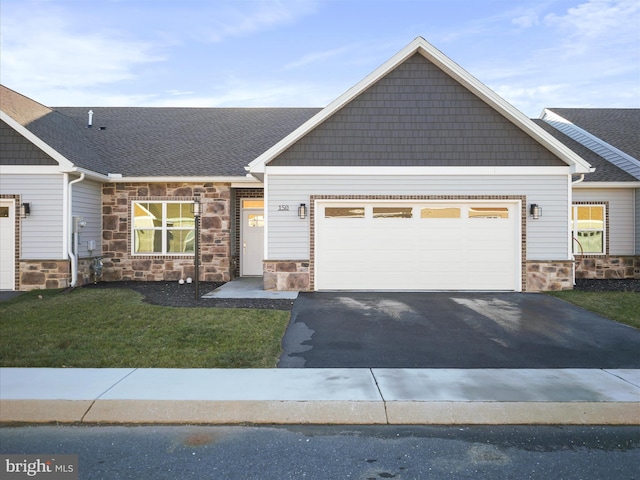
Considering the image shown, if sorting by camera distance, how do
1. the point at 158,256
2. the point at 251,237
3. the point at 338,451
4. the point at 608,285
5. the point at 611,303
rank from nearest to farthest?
1. the point at 338,451
2. the point at 611,303
3. the point at 608,285
4. the point at 158,256
5. the point at 251,237

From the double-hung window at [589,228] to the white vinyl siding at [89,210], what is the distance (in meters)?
15.9

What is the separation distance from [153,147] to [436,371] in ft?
46.5

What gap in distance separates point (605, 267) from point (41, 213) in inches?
707

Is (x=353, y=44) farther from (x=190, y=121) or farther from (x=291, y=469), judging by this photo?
(x=291, y=469)

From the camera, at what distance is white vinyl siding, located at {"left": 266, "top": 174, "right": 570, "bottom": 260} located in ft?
44.4

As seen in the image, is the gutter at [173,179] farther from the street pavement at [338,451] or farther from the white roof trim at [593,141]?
the white roof trim at [593,141]

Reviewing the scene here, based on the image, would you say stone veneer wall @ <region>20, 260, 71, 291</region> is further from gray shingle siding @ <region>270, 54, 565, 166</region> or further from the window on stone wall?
gray shingle siding @ <region>270, 54, 565, 166</region>

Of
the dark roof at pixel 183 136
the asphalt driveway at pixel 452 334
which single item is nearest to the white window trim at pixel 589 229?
the asphalt driveway at pixel 452 334

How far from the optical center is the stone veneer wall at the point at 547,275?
13617 mm

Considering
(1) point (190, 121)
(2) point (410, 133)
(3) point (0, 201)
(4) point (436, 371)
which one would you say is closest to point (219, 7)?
(1) point (190, 121)

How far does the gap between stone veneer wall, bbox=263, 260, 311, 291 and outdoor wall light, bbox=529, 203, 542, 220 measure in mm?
6317

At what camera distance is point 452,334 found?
8.83 meters

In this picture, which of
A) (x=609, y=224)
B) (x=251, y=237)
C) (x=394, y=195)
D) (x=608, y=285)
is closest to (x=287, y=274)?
(x=394, y=195)

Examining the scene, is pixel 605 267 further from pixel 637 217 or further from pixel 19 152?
pixel 19 152
